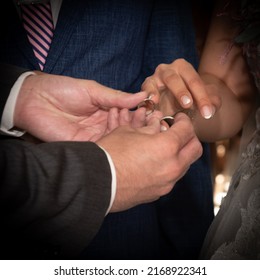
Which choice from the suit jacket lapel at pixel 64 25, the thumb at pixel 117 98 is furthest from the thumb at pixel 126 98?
the suit jacket lapel at pixel 64 25

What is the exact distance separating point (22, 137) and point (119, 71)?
199 millimetres

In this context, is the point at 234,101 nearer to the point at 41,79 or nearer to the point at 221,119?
the point at 221,119

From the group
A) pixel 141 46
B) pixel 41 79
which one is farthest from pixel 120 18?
pixel 41 79

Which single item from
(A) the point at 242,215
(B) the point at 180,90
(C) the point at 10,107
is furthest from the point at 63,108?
(A) the point at 242,215

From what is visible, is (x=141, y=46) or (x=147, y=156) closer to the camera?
(x=147, y=156)

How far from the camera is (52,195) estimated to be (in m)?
0.41

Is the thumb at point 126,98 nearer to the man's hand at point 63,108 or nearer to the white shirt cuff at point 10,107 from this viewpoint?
the man's hand at point 63,108

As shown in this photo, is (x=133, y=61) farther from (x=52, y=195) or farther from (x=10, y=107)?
(x=52, y=195)

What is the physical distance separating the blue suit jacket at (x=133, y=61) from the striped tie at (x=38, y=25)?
15mm

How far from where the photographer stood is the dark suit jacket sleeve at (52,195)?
398 mm

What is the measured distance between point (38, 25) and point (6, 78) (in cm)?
10

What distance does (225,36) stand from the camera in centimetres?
65

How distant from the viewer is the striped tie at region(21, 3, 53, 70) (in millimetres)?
589
